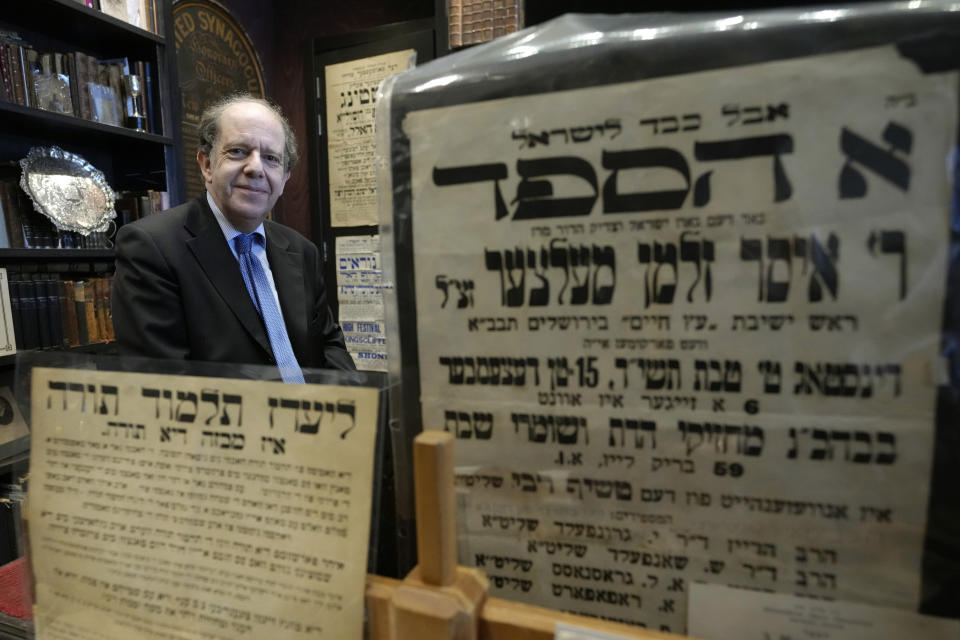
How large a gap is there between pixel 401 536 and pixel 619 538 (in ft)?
0.54

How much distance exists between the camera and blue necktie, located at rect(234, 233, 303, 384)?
143cm

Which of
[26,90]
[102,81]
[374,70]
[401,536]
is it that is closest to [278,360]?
[401,536]

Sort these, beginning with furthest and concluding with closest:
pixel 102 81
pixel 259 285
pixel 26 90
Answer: pixel 102 81 < pixel 26 90 < pixel 259 285

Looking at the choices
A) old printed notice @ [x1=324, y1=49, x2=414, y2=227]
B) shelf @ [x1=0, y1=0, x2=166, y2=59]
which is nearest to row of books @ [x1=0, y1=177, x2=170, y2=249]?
shelf @ [x1=0, y1=0, x2=166, y2=59]

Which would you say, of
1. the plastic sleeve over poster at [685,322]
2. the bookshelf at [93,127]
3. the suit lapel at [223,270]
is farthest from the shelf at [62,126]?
the plastic sleeve over poster at [685,322]

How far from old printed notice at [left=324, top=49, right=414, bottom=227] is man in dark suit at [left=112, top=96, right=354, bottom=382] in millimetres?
872

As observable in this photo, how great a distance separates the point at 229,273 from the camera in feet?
4.62

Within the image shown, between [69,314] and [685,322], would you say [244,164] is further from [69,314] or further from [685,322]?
[685,322]

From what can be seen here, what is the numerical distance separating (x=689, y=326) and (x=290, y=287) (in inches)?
56.1

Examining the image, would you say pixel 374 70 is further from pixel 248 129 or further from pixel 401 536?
pixel 401 536

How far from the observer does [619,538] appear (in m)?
0.35

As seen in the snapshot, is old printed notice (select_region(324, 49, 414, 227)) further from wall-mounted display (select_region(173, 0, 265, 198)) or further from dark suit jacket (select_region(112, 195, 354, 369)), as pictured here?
dark suit jacket (select_region(112, 195, 354, 369))

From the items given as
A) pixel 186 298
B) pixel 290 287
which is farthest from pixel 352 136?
pixel 186 298

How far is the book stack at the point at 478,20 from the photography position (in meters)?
1.90
